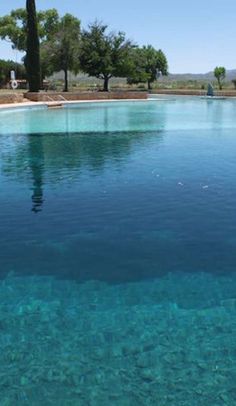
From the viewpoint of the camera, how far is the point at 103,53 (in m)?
49.0

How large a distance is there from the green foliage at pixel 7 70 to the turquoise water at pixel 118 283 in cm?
4577

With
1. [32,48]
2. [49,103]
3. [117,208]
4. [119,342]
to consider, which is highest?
[32,48]

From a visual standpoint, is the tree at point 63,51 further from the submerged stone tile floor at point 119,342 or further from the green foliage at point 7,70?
the submerged stone tile floor at point 119,342

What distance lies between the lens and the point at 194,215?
9.00m

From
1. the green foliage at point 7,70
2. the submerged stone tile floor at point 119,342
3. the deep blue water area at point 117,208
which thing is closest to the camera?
the submerged stone tile floor at point 119,342

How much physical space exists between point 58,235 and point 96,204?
1850 mm

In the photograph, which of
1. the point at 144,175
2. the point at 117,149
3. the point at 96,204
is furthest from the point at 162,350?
the point at 117,149

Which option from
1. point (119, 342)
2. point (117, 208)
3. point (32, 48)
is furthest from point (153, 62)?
point (119, 342)

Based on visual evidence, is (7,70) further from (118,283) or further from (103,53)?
(118,283)

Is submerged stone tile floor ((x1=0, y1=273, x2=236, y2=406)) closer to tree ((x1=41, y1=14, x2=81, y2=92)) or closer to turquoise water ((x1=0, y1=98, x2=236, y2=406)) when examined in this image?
turquoise water ((x1=0, y1=98, x2=236, y2=406))

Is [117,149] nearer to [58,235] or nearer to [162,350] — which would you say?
[58,235]

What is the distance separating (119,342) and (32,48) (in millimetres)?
36580

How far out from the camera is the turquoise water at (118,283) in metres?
4.29

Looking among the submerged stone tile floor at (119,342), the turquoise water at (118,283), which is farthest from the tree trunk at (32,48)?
the submerged stone tile floor at (119,342)
